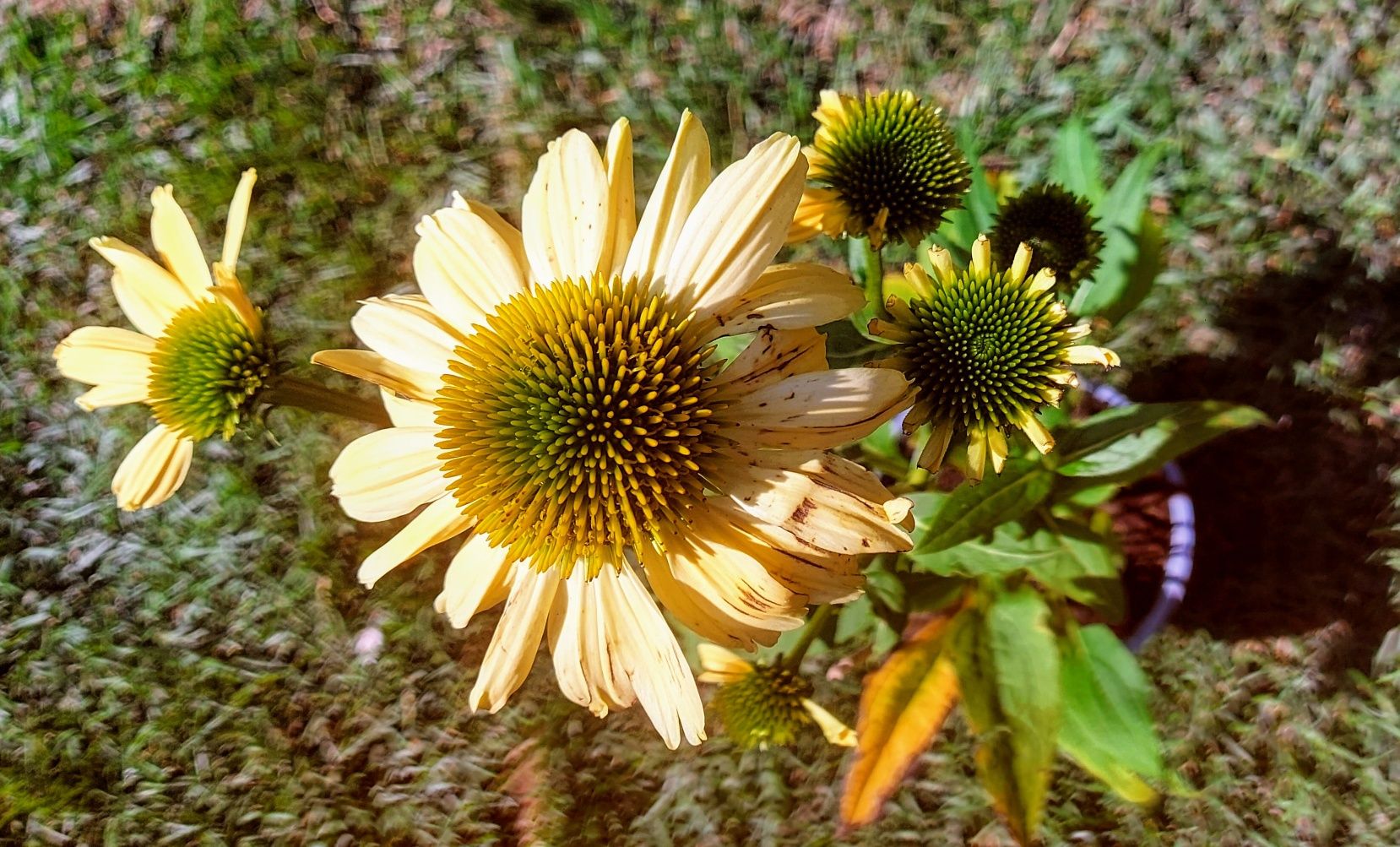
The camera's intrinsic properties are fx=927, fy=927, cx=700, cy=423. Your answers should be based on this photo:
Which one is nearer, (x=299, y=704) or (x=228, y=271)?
(x=228, y=271)

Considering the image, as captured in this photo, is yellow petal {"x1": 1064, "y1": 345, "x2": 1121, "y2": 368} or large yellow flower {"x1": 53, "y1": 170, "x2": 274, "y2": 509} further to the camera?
large yellow flower {"x1": 53, "y1": 170, "x2": 274, "y2": 509}

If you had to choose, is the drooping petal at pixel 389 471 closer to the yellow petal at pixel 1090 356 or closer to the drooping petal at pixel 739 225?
the drooping petal at pixel 739 225

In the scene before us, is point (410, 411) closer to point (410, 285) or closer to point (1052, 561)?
point (1052, 561)

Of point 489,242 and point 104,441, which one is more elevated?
point 489,242

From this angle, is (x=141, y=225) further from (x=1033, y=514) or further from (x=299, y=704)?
(x=1033, y=514)

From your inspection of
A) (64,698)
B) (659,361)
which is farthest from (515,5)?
(64,698)

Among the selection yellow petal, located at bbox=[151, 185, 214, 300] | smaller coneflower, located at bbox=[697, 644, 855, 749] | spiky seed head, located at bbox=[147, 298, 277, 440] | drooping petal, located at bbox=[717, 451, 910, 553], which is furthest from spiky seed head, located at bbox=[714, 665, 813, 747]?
yellow petal, located at bbox=[151, 185, 214, 300]

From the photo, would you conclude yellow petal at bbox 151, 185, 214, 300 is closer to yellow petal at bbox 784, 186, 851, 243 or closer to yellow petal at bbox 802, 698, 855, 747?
yellow petal at bbox 784, 186, 851, 243
